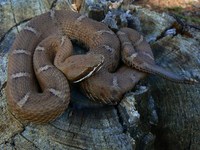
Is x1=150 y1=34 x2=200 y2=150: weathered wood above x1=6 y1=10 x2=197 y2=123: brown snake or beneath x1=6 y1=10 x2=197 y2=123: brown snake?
beneath

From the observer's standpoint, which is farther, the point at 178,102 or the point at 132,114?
the point at 178,102

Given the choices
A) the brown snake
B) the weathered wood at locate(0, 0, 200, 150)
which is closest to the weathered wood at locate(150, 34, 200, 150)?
the weathered wood at locate(0, 0, 200, 150)

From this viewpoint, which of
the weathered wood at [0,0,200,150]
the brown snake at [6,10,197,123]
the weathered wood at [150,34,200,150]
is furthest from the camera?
the weathered wood at [150,34,200,150]

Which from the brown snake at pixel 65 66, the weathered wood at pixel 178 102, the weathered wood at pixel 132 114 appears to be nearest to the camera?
the weathered wood at pixel 132 114

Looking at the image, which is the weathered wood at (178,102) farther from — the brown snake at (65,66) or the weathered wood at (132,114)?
the brown snake at (65,66)

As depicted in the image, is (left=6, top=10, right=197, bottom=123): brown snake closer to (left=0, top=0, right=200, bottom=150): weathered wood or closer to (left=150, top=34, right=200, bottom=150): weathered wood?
(left=0, top=0, right=200, bottom=150): weathered wood

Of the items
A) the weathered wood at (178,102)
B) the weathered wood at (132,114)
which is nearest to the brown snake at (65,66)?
the weathered wood at (132,114)

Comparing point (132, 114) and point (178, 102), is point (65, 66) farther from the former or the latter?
point (178, 102)

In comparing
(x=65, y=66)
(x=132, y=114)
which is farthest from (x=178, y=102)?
(x=65, y=66)

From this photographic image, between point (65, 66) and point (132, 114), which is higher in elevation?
point (65, 66)
